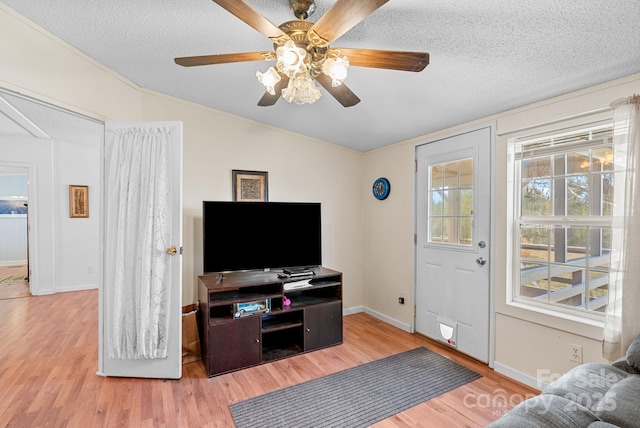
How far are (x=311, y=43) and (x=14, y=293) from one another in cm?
595

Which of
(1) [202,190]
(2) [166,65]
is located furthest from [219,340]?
(2) [166,65]

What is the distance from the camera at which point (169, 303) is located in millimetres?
2264

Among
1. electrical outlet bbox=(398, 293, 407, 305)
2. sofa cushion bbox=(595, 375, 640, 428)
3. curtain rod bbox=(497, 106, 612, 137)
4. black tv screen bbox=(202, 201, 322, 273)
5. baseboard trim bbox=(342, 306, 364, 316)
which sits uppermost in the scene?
curtain rod bbox=(497, 106, 612, 137)

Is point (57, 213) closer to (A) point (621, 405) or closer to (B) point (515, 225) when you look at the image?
(B) point (515, 225)

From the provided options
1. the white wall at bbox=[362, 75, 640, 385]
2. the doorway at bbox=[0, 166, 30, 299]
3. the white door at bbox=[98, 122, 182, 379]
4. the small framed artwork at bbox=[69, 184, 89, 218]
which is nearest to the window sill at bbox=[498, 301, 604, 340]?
the white wall at bbox=[362, 75, 640, 385]

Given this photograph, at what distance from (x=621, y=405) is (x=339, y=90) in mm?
1753

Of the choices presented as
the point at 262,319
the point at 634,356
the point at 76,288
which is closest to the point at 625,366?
the point at 634,356

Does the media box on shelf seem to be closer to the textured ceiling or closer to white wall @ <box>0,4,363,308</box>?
white wall @ <box>0,4,363,308</box>

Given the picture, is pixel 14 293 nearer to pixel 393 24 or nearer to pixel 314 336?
pixel 314 336

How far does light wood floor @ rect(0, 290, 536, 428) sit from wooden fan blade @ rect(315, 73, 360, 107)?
6.47 feet

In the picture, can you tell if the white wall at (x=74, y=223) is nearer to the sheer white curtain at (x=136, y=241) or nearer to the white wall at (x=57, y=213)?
the white wall at (x=57, y=213)

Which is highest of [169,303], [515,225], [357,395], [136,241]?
[515,225]

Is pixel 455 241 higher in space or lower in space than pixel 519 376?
higher

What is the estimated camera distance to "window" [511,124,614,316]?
6.40ft
